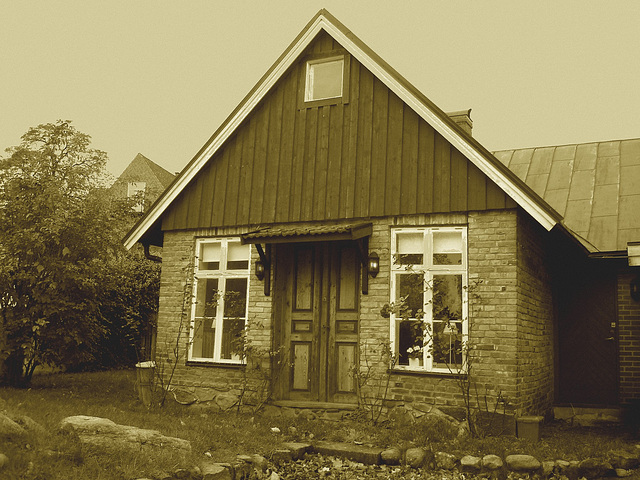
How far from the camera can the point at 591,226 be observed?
11.6 meters

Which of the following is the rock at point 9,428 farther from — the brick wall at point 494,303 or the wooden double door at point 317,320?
the brick wall at point 494,303

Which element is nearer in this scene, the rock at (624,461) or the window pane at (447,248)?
the rock at (624,461)

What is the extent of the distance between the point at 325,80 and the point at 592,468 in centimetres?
719

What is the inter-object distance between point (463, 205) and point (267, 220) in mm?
3342

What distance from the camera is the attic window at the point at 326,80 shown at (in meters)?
10.8

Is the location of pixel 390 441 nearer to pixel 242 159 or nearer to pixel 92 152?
pixel 242 159

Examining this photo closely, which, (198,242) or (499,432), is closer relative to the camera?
(499,432)

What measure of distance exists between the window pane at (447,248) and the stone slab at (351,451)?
3.06 meters

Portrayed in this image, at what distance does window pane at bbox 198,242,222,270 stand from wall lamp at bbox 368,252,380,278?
9.66 ft

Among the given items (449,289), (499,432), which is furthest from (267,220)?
(499,432)

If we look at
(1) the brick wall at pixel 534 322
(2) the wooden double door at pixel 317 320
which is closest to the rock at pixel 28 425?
(2) the wooden double door at pixel 317 320

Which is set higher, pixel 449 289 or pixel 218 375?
pixel 449 289

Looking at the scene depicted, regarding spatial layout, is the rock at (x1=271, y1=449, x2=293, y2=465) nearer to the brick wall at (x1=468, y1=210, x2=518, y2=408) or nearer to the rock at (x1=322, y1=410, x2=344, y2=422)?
the rock at (x1=322, y1=410, x2=344, y2=422)

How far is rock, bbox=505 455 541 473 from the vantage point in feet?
23.4
